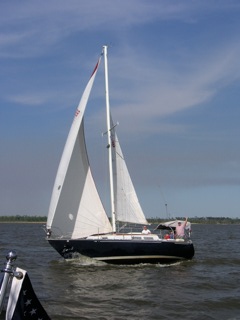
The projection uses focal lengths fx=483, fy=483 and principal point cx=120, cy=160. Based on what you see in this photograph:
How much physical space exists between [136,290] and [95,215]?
854 cm

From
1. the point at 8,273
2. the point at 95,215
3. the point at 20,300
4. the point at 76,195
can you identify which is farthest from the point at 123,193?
the point at 8,273

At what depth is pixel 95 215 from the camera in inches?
1037

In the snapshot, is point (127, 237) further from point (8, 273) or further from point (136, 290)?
point (8, 273)

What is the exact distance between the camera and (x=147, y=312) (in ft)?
46.7

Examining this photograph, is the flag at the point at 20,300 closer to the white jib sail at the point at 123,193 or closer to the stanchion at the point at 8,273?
the stanchion at the point at 8,273

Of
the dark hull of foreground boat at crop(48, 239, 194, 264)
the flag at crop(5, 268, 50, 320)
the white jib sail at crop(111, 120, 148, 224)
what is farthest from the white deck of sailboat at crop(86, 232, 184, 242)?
the flag at crop(5, 268, 50, 320)

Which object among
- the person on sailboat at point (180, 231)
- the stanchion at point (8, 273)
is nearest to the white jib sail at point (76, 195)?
the person on sailboat at point (180, 231)

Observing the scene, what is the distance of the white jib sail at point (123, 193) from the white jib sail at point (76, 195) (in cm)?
122

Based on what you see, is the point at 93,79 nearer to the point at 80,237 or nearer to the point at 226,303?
the point at 80,237

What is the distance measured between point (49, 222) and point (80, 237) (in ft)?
6.02

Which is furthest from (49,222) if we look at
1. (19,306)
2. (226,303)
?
(19,306)

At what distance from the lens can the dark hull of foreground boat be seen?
24469mm

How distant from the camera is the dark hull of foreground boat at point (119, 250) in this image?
24.5m

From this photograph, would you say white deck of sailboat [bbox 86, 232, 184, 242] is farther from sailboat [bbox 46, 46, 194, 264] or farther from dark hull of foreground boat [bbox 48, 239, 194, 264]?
dark hull of foreground boat [bbox 48, 239, 194, 264]
